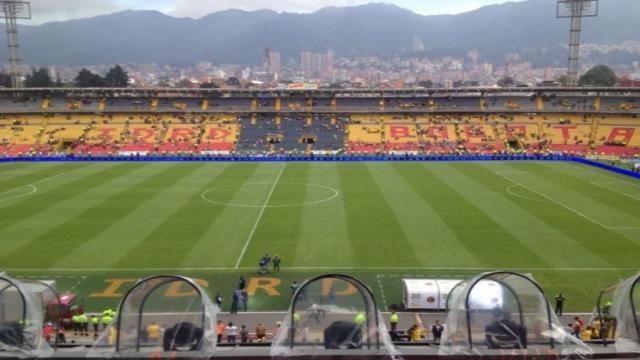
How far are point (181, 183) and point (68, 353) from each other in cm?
3697

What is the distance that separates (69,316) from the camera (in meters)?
17.3

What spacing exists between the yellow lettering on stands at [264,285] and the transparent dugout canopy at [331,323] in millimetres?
14029

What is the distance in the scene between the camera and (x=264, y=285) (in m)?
22.0

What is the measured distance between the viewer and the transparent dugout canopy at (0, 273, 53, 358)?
24.1 feet

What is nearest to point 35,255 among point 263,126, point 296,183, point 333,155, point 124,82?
point 296,183

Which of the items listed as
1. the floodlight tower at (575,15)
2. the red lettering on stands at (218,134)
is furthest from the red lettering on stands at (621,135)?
the red lettering on stands at (218,134)

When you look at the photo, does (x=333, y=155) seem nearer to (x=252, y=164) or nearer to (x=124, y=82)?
(x=252, y=164)

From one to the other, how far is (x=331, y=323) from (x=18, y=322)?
425 cm

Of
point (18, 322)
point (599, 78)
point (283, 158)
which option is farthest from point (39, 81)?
point (599, 78)

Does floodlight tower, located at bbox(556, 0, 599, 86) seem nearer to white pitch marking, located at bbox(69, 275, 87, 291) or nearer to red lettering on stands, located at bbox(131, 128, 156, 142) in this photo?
red lettering on stands, located at bbox(131, 128, 156, 142)

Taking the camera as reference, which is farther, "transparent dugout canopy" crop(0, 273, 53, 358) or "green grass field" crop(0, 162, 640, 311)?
"green grass field" crop(0, 162, 640, 311)

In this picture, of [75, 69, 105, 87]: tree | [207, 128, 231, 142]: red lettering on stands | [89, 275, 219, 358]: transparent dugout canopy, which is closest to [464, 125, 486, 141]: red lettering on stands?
[207, 128, 231, 142]: red lettering on stands

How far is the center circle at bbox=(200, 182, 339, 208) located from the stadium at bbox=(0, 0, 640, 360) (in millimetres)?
233

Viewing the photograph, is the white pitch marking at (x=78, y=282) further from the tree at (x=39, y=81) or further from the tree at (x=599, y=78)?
the tree at (x=599, y=78)
